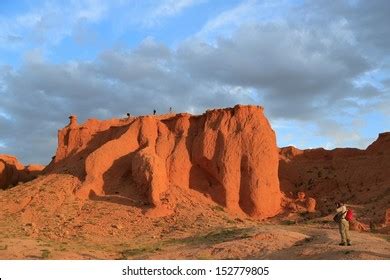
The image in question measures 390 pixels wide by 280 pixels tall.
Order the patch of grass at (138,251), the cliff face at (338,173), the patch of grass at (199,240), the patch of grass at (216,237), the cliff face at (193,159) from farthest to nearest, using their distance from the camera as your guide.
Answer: the cliff face at (338,173)
the cliff face at (193,159)
the patch of grass at (216,237)
the patch of grass at (199,240)
the patch of grass at (138,251)

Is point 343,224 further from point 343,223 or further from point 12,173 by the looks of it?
point 12,173

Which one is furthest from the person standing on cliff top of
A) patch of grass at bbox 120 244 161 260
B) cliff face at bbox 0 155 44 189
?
cliff face at bbox 0 155 44 189

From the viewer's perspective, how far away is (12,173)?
40.2 metres

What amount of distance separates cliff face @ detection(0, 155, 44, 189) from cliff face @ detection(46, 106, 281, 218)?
6750 mm

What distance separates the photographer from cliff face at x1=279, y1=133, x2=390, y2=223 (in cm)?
3481

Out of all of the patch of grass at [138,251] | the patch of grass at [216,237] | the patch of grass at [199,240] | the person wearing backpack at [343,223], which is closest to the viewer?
the person wearing backpack at [343,223]

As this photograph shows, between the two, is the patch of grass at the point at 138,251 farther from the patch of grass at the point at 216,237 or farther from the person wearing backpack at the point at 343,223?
the person wearing backpack at the point at 343,223

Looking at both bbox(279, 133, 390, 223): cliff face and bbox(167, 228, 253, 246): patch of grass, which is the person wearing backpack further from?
bbox(279, 133, 390, 223): cliff face

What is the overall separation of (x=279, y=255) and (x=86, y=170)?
52.5 feet

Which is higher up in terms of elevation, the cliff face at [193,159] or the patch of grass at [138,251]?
the cliff face at [193,159]

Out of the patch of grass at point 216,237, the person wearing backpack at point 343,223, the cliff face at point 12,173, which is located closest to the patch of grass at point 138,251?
the patch of grass at point 216,237

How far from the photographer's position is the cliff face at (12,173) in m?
39.1

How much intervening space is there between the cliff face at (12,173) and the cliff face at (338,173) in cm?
1861
